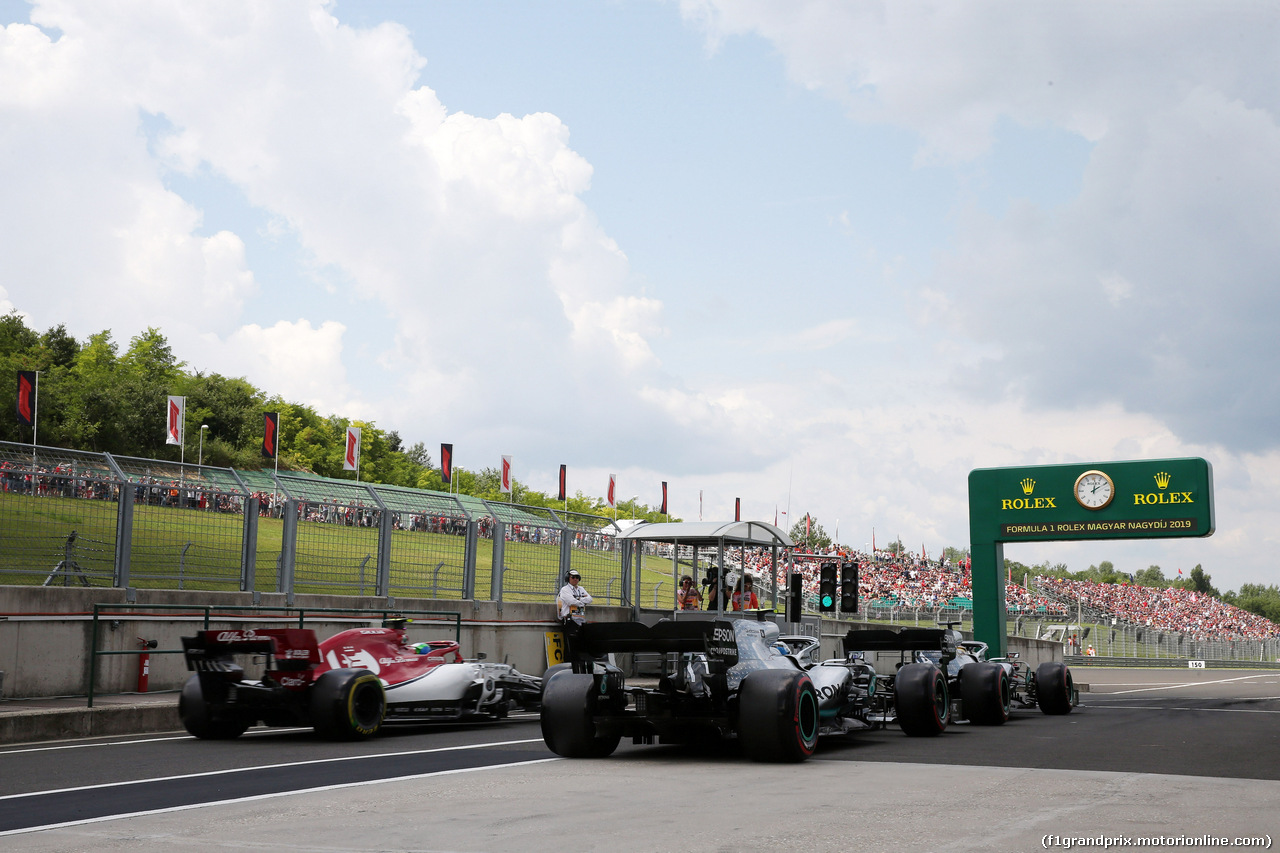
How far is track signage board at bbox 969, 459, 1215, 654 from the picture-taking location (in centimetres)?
2791

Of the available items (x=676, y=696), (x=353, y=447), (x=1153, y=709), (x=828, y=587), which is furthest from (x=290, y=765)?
(x=353, y=447)

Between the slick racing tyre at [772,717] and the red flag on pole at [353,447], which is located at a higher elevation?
the red flag on pole at [353,447]

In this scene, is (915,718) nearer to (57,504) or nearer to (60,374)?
(57,504)

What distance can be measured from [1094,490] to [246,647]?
22.4 meters

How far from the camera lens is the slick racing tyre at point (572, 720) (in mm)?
10672

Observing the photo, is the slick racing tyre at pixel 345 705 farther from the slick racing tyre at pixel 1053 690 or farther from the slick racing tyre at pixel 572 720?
the slick racing tyre at pixel 1053 690

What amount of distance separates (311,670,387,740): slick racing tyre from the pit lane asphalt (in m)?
0.26

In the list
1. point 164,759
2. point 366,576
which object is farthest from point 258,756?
point 366,576

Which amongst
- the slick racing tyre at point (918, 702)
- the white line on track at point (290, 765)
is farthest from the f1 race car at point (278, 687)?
the slick racing tyre at point (918, 702)

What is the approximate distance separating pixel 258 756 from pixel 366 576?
347 inches

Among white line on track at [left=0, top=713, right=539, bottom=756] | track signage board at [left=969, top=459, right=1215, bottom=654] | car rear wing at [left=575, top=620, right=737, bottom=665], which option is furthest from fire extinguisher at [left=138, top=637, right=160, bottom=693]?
track signage board at [left=969, top=459, right=1215, bottom=654]

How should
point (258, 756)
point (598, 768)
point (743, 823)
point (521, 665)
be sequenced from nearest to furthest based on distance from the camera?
1. point (743, 823)
2. point (598, 768)
3. point (258, 756)
4. point (521, 665)

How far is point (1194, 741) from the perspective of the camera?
13328 millimetres

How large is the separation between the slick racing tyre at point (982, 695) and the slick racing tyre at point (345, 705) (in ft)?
25.8
